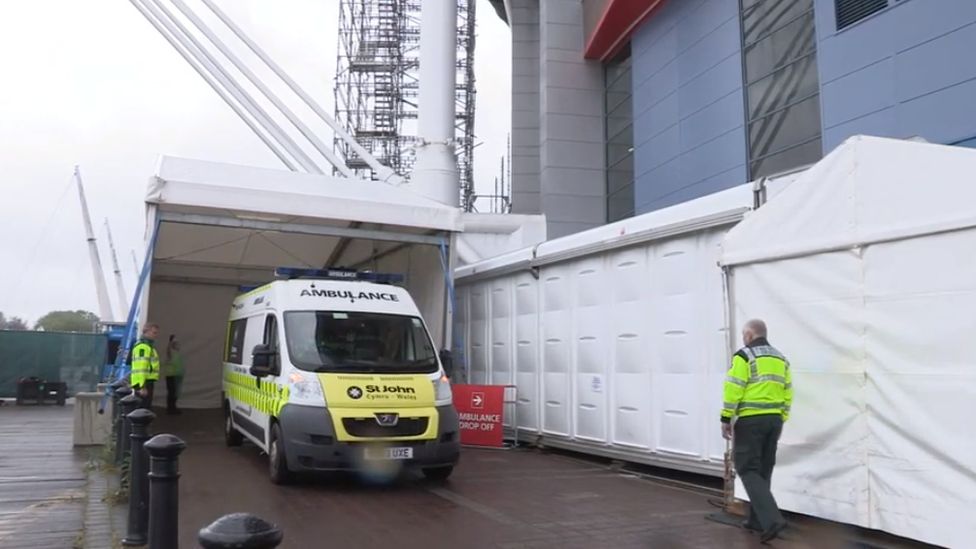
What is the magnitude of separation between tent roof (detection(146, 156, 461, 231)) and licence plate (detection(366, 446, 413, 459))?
16.9ft

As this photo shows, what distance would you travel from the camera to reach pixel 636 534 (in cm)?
695

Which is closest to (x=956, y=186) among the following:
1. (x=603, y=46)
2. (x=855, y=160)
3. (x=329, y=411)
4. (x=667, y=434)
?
(x=855, y=160)

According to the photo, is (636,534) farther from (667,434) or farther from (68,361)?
(68,361)

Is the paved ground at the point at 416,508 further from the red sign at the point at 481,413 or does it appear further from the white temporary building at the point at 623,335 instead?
the red sign at the point at 481,413

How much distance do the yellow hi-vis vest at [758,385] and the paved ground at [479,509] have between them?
1121mm

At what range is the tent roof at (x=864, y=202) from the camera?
5812mm

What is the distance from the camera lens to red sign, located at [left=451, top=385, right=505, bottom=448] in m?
12.8

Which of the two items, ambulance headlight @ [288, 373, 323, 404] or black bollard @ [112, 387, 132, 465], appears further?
black bollard @ [112, 387, 132, 465]

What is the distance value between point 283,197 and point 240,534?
10017 mm

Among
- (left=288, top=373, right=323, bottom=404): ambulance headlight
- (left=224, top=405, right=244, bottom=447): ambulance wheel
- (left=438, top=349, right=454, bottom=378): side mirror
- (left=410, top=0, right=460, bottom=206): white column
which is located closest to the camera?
(left=288, top=373, right=323, bottom=404): ambulance headlight

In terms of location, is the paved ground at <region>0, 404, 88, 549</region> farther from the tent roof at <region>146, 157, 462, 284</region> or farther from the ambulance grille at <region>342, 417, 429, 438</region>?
the tent roof at <region>146, 157, 462, 284</region>

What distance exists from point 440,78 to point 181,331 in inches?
378

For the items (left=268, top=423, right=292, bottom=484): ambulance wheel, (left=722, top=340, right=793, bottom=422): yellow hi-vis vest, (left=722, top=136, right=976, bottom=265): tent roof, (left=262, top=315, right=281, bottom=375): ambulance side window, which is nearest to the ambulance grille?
(left=268, top=423, right=292, bottom=484): ambulance wheel

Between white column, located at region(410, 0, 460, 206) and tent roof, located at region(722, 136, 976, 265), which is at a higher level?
white column, located at region(410, 0, 460, 206)
